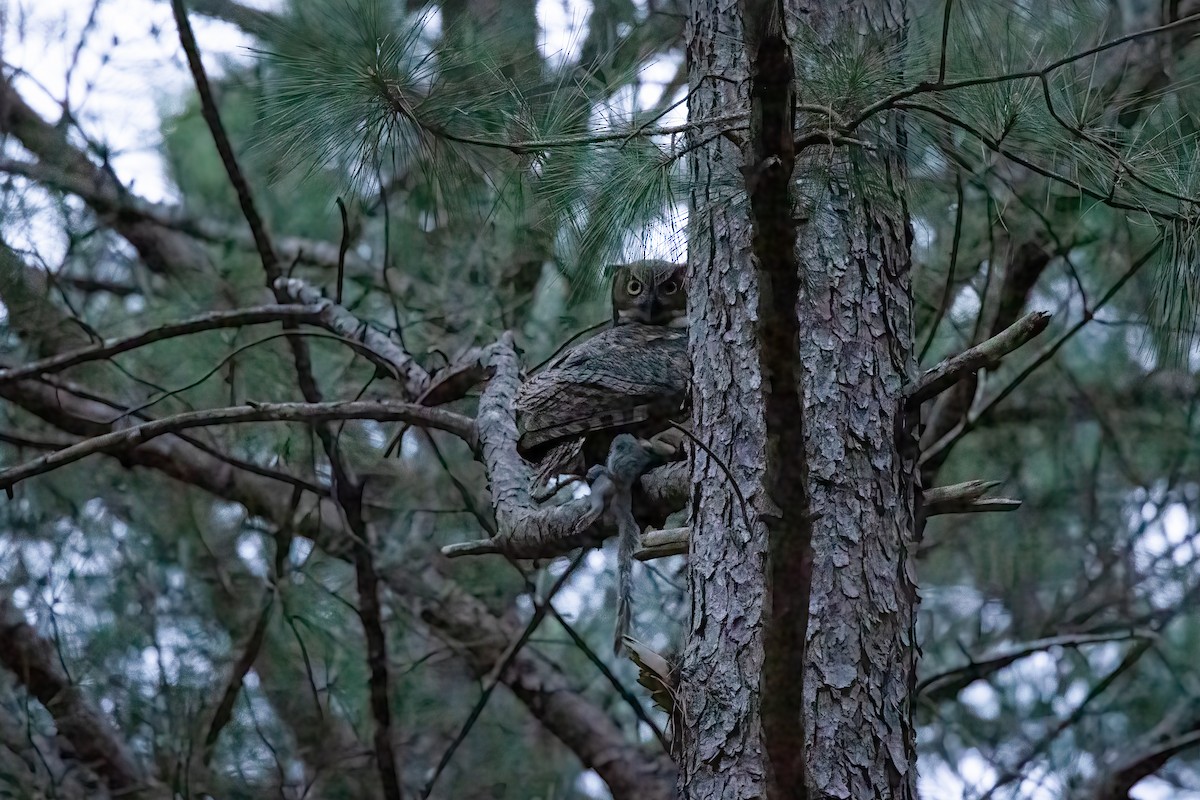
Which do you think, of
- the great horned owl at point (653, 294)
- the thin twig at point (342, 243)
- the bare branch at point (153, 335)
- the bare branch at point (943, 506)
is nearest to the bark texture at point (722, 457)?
the bare branch at point (943, 506)

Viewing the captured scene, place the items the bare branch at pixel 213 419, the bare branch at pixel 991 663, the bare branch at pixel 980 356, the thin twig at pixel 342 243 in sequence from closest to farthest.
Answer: the bare branch at pixel 980 356
the bare branch at pixel 213 419
the thin twig at pixel 342 243
the bare branch at pixel 991 663

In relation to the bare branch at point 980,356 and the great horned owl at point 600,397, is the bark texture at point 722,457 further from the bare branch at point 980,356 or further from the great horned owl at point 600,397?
the bare branch at point 980,356

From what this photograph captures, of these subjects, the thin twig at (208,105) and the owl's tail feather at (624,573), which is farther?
the thin twig at (208,105)

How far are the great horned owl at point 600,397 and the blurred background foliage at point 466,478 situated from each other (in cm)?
27

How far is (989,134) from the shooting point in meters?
1.84


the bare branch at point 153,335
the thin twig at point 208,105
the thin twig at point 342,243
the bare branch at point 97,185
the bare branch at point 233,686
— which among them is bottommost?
the bare branch at point 233,686

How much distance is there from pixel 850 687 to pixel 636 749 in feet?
7.38

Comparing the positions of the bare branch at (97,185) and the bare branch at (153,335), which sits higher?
the bare branch at (97,185)

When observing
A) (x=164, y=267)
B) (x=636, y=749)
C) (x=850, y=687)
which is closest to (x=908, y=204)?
(x=850, y=687)

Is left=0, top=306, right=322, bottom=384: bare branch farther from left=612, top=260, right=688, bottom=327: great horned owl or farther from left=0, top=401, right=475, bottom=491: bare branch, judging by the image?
left=612, top=260, right=688, bottom=327: great horned owl

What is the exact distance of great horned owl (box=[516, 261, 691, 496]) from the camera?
7.59 feet

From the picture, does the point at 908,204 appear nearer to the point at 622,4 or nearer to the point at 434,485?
the point at 622,4

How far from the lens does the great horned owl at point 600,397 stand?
7.59 feet

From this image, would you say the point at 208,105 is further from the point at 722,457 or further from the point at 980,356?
the point at 980,356
